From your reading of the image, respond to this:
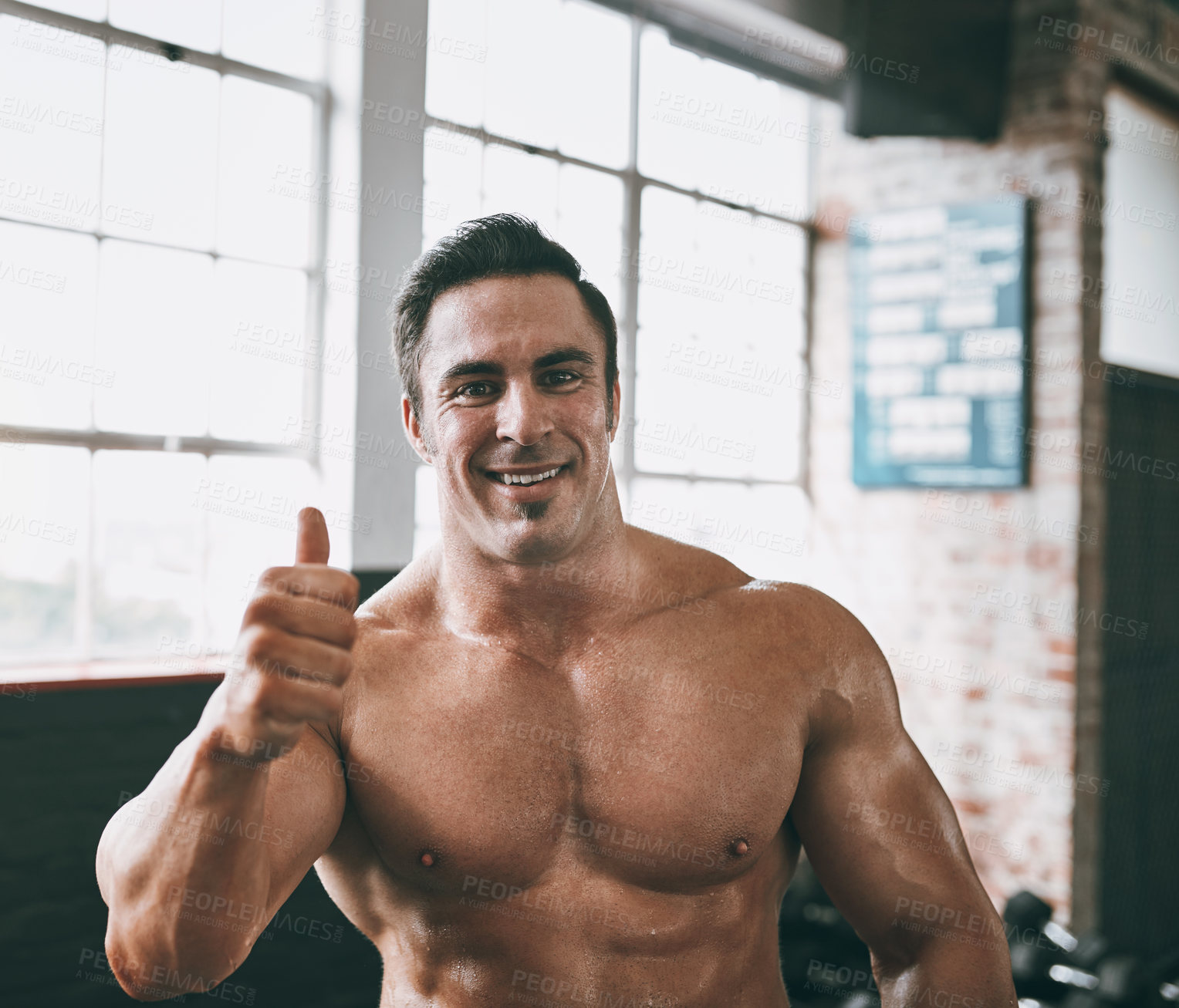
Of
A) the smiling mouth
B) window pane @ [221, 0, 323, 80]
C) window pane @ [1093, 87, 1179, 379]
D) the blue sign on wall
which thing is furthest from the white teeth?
window pane @ [1093, 87, 1179, 379]

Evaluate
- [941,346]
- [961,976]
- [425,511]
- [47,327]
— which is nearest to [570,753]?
[961,976]

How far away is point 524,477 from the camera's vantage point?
1.33m

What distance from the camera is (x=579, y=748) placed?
135 cm

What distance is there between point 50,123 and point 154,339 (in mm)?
592

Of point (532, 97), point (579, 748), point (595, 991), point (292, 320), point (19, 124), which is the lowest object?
point (595, 991)

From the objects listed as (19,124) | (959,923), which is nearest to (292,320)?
(19,124)

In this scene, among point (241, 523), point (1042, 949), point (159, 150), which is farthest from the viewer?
point (1042, 949)

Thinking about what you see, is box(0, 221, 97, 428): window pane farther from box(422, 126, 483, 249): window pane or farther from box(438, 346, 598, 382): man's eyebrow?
box(438, 346, 598, 382): man's eyebrow

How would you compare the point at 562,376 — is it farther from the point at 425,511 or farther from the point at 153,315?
the point at 425,511

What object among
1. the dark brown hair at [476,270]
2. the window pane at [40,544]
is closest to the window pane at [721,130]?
the window pane at [40,544]

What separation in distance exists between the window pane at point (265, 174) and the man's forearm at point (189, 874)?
226 cm

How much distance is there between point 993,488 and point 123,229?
3.17m

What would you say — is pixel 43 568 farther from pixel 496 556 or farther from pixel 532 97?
pixel 532 97

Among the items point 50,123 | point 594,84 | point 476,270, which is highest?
point 594,84
